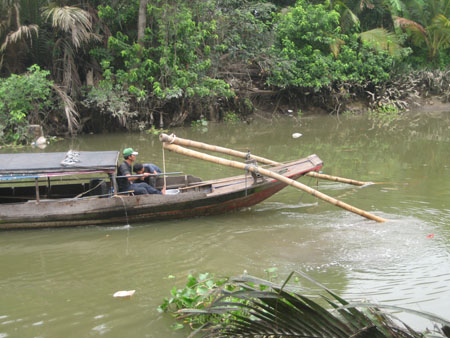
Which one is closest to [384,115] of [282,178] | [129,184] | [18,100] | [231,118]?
[231,118]

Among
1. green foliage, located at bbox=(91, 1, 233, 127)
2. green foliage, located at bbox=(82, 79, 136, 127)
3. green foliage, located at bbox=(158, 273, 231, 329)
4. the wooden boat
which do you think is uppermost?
green foliage, located at bbox=(91, 1, 233, 127)

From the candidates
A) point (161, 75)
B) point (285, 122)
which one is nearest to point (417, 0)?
point (285, 122)

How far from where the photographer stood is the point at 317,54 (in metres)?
19.4

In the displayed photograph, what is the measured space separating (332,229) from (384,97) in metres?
15.8

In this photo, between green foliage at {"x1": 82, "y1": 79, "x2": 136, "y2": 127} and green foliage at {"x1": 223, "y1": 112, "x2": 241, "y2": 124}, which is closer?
green foliage at {"x1": 82, "y1": 79, "x2": 136, "y2": 127}

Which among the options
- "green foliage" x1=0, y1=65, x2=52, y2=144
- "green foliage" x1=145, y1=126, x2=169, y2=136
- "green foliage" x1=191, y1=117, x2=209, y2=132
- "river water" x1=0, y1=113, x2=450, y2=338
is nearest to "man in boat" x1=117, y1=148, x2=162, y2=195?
"river water" x1=0, y1=113, x2=450, y2=338

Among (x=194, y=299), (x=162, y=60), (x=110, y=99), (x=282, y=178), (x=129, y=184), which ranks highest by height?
(x=162, y=60)

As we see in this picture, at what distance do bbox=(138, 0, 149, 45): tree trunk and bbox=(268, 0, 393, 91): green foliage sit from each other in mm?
5614

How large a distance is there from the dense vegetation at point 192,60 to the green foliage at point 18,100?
1.6 inches

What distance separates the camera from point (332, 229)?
7.19m

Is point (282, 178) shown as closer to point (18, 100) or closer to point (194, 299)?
point (194, 299)

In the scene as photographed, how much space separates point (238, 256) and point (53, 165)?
Result: 3.09 meters

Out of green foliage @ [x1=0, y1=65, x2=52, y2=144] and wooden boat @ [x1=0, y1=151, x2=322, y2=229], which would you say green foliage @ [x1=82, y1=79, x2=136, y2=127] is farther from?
wooden boat @ [x1=0, y1=151, x2=322, y2=229]

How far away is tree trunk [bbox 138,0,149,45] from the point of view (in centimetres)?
1584
